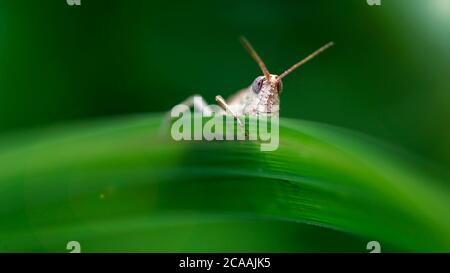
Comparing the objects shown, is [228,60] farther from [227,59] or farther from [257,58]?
[257,58]

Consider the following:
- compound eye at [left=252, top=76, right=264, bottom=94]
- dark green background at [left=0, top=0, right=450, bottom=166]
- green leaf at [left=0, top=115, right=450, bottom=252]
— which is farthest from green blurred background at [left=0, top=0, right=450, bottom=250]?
green leaf at [left=0, top=115, right=450, bottom=252]

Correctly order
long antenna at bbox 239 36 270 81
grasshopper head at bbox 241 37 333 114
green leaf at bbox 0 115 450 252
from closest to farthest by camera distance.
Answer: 1. green leaf at bbox 0 115 450 252
2. long antenna at bbox 239 36 270 81
3. grasshopper head at bbox 241 37 333 114

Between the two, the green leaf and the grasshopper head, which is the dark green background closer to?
the grasshopper head

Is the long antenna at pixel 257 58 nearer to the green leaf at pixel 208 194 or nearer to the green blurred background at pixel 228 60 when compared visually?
the green blurred background at pixel 228 60

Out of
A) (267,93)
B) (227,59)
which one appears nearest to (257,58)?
(267,93)

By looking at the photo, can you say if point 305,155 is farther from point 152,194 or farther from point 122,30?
point 122,30

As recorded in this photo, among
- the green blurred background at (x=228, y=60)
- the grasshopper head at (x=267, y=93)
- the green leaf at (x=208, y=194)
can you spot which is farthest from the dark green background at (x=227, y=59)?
the green leaf at (x=208, y=194)


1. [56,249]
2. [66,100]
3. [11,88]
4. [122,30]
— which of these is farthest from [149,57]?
[56,249]
